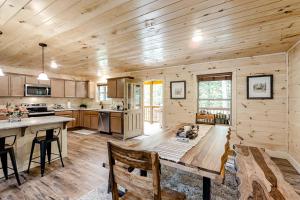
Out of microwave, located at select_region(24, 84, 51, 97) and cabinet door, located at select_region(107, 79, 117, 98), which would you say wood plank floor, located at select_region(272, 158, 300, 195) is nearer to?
cabinet door, located at select_region(107, 79, 117, 98)

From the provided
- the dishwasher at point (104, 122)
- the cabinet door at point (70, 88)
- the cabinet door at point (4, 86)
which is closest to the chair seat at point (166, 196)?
the dishwasher at point (104, 122)

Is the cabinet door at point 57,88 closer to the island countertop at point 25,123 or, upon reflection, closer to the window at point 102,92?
the window at point 102,92

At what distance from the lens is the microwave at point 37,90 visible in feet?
16.5

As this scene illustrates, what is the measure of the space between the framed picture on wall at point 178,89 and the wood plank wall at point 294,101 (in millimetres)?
2370

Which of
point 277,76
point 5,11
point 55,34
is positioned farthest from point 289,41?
point 5,11

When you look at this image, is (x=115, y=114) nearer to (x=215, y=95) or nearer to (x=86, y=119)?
(x=86, y=119)

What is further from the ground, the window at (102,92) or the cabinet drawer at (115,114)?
the window at (102,92)

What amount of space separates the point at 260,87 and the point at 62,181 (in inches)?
176

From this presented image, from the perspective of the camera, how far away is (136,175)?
1.12 metres

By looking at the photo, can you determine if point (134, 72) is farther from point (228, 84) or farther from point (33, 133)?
point (33, 133)

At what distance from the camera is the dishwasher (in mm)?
5530

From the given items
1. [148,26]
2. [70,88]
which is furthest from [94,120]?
[148,26]

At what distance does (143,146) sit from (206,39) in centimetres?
205

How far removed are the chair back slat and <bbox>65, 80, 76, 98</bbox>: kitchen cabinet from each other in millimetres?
5905
